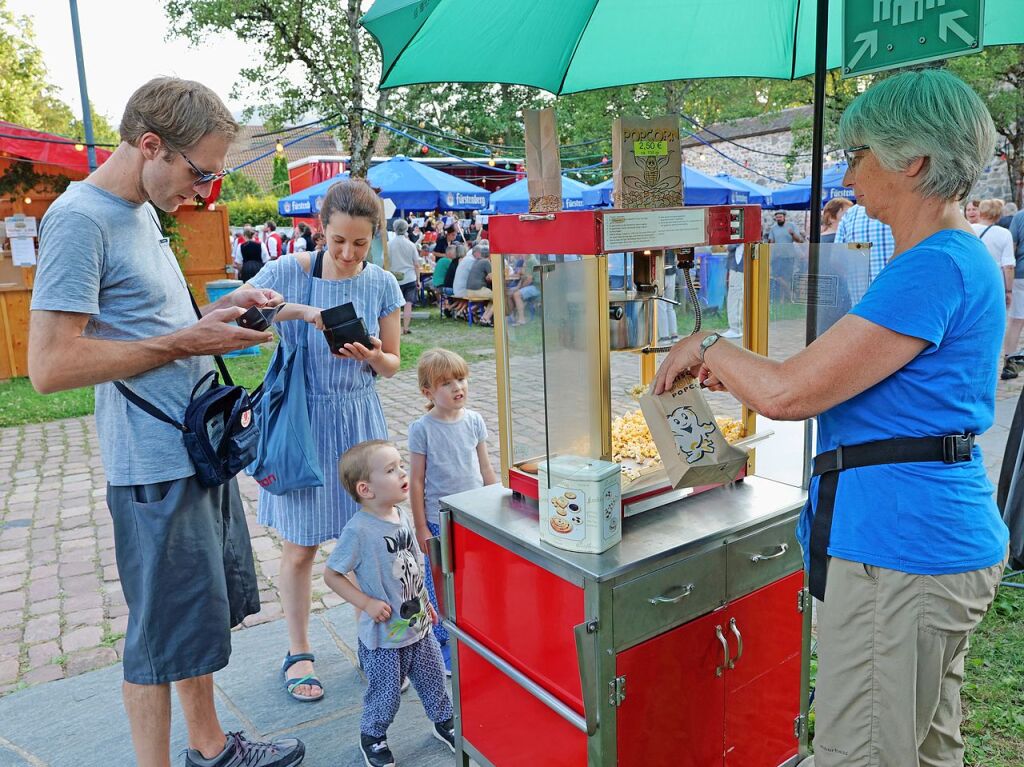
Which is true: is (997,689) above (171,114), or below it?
below

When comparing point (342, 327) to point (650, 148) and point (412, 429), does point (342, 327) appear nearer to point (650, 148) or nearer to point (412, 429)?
point (412, 429)

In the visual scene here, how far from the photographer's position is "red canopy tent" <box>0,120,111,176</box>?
28.3 feet

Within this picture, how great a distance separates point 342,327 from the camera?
8.90 feet

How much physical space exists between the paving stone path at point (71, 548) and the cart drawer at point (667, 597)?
0.53 meters

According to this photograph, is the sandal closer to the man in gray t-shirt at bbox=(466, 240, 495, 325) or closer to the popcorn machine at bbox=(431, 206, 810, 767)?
the popcorn machine at bbox=(431, 206, 810, 767)

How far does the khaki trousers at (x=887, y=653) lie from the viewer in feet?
5.45

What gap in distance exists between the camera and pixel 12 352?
31.3 ft

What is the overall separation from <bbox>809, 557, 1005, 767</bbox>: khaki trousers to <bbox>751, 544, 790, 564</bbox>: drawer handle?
429mm

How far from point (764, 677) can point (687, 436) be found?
901 mm

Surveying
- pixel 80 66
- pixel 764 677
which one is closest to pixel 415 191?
pixel 80 66

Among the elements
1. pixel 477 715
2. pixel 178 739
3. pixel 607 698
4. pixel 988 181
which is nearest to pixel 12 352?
pixel 178 739

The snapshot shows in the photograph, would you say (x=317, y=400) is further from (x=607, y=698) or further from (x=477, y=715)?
(x=607, y=698)

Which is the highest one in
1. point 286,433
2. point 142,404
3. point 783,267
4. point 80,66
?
point 80,66

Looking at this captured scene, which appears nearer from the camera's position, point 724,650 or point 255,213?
point 724,650
